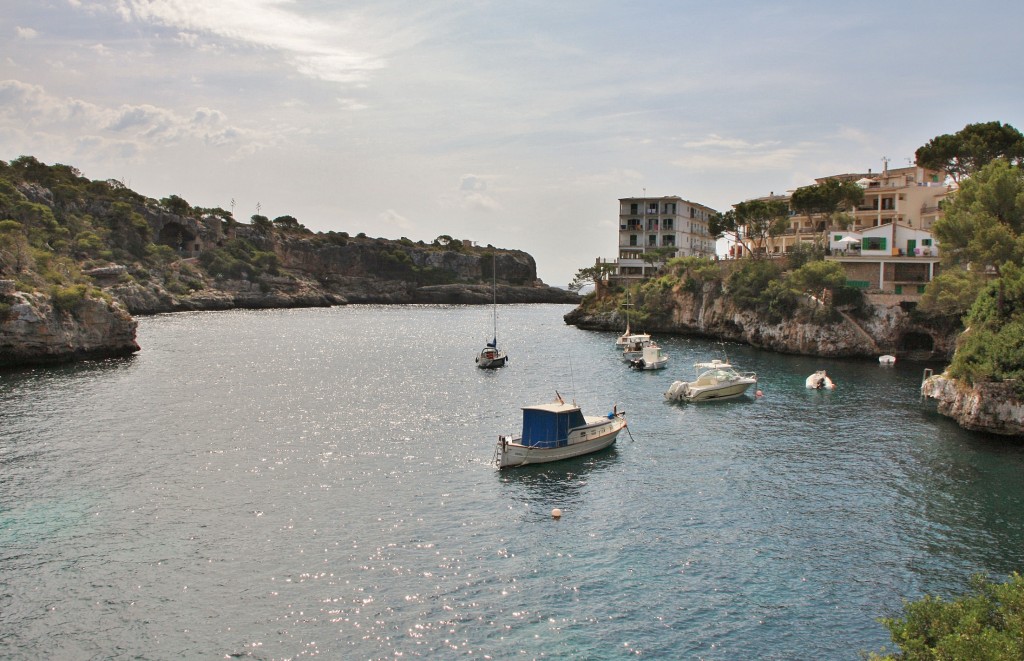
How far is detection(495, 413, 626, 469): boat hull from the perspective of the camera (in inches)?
1715

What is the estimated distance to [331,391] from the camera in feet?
232

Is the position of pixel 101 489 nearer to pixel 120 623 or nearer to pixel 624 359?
pixel 120 623

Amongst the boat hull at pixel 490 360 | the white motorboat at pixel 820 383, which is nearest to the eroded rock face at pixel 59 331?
the boat hull at pixel 490 360

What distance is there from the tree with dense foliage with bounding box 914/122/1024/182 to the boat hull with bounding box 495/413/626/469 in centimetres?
6877

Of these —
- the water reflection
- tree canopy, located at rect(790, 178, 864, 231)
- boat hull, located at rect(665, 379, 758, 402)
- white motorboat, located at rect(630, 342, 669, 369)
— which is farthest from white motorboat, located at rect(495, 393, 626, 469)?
tree canopy, located at rect(790, 178, 864, 231)

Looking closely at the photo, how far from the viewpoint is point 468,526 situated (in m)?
34.3

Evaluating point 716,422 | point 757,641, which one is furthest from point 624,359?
point 757,641

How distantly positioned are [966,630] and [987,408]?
40406mm

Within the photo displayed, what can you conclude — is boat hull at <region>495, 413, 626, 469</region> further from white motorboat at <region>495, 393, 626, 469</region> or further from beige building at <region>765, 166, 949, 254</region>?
beige building at <region>765, 166, 949, 254</region>

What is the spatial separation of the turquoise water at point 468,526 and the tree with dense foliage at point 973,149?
47285 millimetres

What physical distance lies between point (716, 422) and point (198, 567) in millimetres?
40077

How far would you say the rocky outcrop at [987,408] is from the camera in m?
48.3

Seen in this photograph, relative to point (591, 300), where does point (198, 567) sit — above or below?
below

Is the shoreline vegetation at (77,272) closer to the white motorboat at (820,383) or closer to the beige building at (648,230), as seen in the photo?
the beige building at (648,230)
